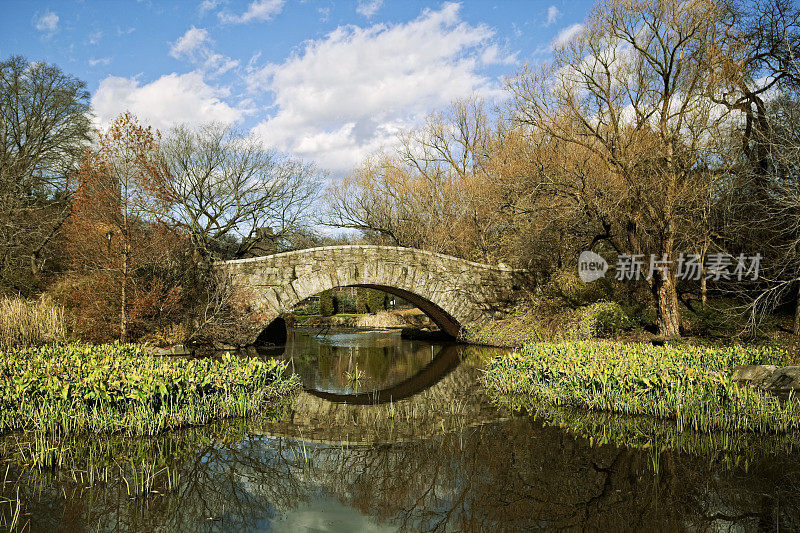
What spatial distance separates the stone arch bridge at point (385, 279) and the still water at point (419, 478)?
268 inches

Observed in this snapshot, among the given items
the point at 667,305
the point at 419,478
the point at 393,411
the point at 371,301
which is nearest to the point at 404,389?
the point at 393,411

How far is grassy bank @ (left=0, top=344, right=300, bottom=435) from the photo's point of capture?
20.2 feet

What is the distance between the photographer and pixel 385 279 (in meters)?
14.6

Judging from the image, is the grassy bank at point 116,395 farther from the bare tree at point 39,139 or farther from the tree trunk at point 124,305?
the bare tree at point 39,139

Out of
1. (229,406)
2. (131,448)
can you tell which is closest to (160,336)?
(229,406)

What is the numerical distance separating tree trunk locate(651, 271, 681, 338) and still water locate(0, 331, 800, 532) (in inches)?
260

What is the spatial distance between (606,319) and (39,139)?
21837mm

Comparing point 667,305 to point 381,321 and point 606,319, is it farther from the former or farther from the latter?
point 381,321

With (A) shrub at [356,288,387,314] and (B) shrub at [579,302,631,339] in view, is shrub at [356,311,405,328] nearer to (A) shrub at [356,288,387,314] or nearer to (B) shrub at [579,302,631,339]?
(A) shrub at [356,288,387,314]

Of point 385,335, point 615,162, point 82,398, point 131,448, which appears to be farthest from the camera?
point 385,335

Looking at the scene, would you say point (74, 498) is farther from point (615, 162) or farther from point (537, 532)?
point (615, 162)

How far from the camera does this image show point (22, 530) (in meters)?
3.70

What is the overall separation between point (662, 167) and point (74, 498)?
498 inches

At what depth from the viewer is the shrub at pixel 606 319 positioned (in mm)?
13789
